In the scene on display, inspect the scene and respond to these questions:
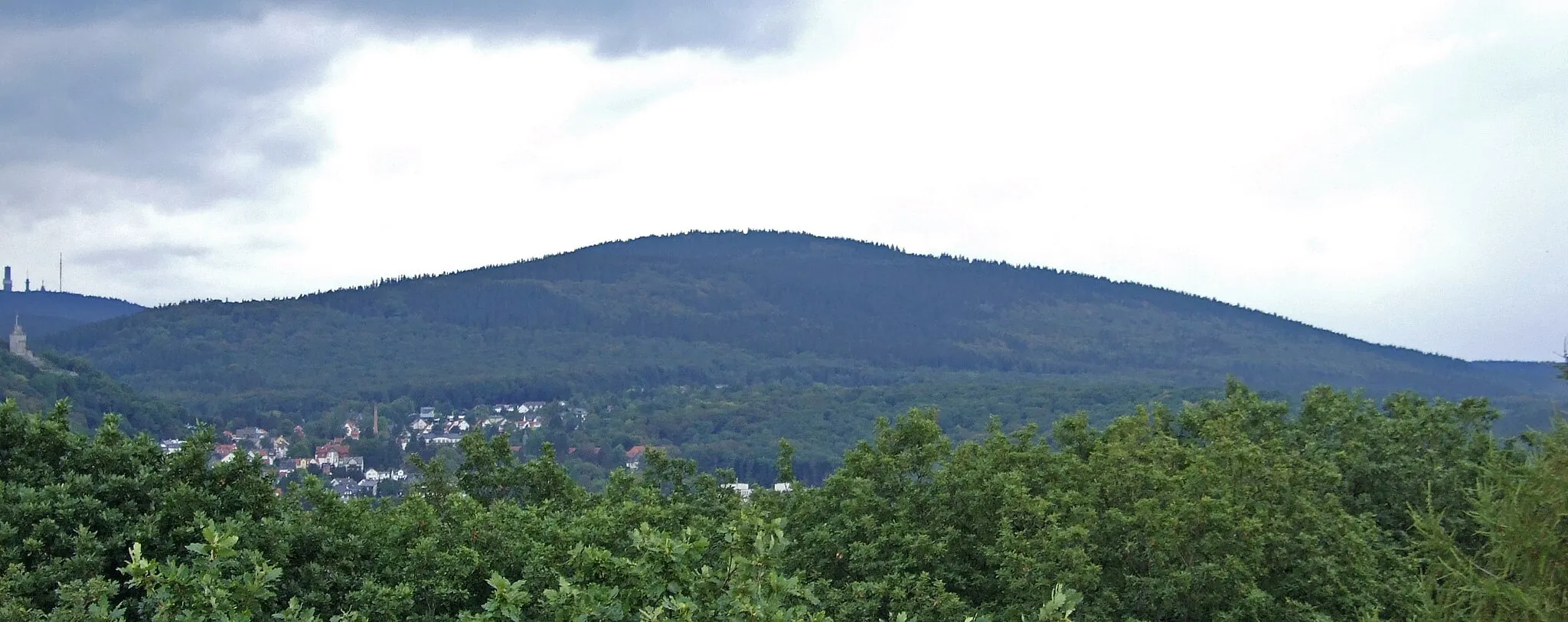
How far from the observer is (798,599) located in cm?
1184

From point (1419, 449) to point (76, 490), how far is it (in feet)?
74.4

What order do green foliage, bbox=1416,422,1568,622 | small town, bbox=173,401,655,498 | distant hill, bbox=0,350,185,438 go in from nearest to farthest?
green foliage, bbox=1416,422,1568,622, small town, bbox=173,401,655,498, distant hill, bbox=0,350,185,438

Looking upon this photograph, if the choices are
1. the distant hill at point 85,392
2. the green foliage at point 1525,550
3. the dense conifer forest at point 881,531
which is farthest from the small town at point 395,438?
the green foliage at point 1525,550

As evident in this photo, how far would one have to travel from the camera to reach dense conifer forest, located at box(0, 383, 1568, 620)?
364 inches

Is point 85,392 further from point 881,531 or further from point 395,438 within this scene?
point 881,531

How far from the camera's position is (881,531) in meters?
16.8

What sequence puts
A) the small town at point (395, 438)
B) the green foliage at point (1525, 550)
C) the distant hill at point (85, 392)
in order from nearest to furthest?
the green foliage at point (1525, 550) → the small town at point (395, 438) → the distant hill at point (85, 392)

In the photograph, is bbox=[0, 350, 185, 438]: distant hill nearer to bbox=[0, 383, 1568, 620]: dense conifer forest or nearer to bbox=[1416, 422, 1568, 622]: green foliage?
bbox=[0, 383, 1568, 620]: dense conifer forest

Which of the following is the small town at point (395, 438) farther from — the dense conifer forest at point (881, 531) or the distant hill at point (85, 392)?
the dense conifer forest at point (881, 531)

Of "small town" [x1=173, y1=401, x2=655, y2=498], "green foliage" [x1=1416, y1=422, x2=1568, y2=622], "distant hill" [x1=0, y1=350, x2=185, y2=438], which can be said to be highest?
"green foliage" [x1=1416, y1=422, x2=1568, y2=622]

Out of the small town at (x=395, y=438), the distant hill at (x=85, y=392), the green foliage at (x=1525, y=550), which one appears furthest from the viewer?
the distant hill at (x=85, y=392)

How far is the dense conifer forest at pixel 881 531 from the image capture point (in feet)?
30.3

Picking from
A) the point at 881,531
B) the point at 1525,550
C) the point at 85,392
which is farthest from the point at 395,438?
the point at 1525,550

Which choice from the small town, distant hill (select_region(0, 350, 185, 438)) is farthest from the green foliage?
distant hill (select_region(0, 350, 185, 438))
